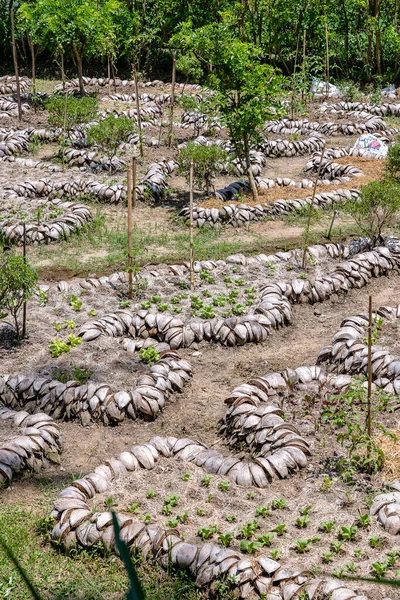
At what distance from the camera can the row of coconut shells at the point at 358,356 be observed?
6777 mm

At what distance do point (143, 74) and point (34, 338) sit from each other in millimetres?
16352

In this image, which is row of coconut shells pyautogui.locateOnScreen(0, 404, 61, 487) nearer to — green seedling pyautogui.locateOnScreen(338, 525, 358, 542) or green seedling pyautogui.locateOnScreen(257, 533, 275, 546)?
green seedling pyautogui.locateOnScreen(257, 533, 275, 546)

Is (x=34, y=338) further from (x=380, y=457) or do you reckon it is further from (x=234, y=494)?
(x=380, y=457)

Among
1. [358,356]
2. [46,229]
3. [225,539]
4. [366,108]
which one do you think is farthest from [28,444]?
[366,108]

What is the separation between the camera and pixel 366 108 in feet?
61.4

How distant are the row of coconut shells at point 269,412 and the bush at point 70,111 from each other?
9897 mm

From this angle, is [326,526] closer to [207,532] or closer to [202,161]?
[207,532]

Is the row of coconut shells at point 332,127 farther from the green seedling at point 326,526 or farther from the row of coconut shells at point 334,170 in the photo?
the green seedling at point 326,526

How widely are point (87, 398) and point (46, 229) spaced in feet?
16.2

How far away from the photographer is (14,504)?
5387mm

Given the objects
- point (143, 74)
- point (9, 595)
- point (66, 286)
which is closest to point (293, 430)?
point (9, 595)

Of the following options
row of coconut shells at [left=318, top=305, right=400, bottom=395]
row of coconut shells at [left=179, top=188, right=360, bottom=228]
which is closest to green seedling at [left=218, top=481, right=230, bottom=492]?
row of coconut shells at [left=318, top=305, right=400, bottom=395]

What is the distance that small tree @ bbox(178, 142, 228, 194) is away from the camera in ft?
41.0

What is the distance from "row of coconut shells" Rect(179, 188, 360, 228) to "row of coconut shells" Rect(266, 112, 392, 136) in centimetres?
492
